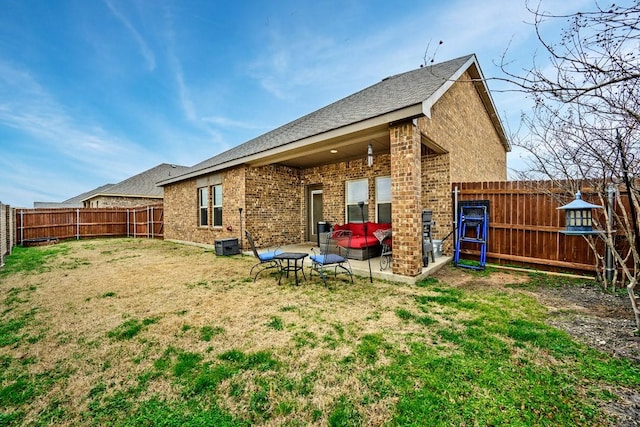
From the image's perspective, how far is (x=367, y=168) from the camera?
27.7ft

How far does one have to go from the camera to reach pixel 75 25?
341 inches

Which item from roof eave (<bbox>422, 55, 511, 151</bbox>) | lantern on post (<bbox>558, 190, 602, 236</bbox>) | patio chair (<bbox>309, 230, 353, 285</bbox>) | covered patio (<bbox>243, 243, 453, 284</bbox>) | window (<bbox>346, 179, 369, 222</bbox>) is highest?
roof eave (<bbox>422, 55, 511, 151</bbox>)

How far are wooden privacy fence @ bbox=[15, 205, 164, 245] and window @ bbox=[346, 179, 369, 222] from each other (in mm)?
11964

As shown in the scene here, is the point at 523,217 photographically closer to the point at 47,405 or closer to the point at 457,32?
the point at 457,32

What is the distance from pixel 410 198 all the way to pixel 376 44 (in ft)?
19.4

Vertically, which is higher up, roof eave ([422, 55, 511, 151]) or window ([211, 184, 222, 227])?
roof eave ([422, 55, 511, 151])

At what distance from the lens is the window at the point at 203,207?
35.5 feet

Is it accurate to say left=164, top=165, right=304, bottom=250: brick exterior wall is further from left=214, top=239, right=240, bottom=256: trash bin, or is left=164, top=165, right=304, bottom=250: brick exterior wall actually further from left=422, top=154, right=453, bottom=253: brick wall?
left=422, top=154, right=453, bottom=253: brick wall

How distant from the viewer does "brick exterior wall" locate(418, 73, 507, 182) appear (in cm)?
636

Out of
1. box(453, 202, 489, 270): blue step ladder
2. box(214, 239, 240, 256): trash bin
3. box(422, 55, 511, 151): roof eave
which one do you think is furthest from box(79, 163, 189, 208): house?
box(453, 202, 489, 270): blue step ladder

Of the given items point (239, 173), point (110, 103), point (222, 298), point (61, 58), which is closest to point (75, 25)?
point (61, 58)

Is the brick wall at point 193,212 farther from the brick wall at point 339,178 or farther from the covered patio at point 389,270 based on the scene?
the covered patio at point 389,270

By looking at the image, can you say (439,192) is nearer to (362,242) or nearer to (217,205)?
(362,242)

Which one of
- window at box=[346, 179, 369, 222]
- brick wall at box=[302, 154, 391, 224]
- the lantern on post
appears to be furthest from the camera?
window at box=[346, 179, 369, 222]
